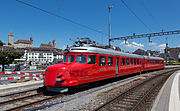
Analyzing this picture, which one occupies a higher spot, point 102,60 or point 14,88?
point 102,60

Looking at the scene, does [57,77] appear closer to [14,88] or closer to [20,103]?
[20,103]

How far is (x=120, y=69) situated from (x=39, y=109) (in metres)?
10.4

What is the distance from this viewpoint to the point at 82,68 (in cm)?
971

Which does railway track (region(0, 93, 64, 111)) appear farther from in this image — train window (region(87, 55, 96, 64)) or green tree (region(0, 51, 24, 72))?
green tree (region(0, 51, 24, 72))

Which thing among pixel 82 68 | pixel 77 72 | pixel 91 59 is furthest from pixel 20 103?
pixel 91 59

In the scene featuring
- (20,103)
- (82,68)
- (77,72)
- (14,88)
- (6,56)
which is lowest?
(20,103)

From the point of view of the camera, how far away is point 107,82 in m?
14.4

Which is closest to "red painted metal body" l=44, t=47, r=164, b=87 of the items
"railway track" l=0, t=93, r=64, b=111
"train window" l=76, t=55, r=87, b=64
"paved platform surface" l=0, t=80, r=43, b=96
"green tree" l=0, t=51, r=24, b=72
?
"train window" l=76, t=55, r=87, b=64

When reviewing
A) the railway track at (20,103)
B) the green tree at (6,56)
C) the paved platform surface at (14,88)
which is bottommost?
the railway track at (20,103)

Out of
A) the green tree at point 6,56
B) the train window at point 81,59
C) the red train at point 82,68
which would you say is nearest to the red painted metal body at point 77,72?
the red train at point 82,68

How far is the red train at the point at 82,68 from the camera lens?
8.74 m

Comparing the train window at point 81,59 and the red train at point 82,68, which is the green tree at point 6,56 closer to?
the red train at point 82,68

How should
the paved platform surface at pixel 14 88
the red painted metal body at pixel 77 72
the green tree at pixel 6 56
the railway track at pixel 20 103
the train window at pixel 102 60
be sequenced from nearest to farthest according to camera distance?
1. the railway track at pixel 20 103
2. the red painted metal body at pixel 77 72
3. the paved platform surface at pixel 14 88
4. the train window at pixel 102 60
5. the green tree at pixel 6 56

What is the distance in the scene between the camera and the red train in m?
8.74
